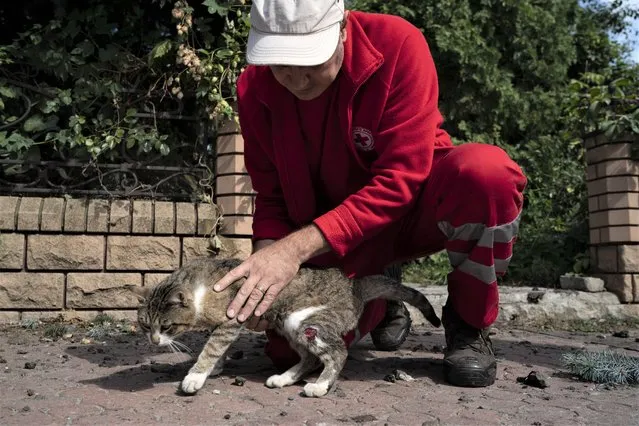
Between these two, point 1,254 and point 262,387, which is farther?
point 1,254

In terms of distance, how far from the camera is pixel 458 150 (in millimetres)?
3004

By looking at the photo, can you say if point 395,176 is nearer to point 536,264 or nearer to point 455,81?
point 536,264

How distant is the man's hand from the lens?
2.56 metres

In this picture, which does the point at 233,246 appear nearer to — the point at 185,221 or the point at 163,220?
the point at 185,221

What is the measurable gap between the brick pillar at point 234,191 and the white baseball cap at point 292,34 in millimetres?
2327

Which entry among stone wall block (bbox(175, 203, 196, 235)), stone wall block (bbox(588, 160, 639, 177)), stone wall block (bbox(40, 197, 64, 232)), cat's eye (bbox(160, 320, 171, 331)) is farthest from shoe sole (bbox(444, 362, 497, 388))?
stone wall block (bbox(588, 160, 639, 177))

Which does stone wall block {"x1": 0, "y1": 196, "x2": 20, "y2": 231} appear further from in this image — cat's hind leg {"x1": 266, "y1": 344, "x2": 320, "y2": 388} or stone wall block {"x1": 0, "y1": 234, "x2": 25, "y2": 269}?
cat's hind leg {"x1": 266, "y1": 344, "x2": 320, "y2": 388}

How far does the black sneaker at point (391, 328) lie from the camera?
11.9 ft

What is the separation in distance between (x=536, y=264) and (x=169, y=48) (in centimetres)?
431

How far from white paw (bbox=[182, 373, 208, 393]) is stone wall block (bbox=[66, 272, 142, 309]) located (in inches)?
81.8

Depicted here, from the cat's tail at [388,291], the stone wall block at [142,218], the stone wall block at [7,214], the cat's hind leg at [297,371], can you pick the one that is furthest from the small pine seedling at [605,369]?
the stone wall block at [7,214]

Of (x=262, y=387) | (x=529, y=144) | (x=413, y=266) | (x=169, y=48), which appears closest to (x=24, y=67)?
(x=169, y=48)

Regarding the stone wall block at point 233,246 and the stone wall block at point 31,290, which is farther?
the stone wall block at point 233,246

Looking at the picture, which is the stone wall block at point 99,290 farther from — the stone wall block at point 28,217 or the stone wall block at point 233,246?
the stone wall block at point 233,246
